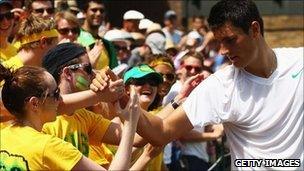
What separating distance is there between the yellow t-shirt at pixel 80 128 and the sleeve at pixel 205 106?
62 centimetres

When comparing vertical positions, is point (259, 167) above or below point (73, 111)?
below

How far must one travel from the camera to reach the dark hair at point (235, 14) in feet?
13.9

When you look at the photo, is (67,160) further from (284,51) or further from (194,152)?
(194,152)

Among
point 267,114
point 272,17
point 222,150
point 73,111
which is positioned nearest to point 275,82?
point 267,114

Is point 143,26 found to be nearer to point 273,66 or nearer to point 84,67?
point 84,67

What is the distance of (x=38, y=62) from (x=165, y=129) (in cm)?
197

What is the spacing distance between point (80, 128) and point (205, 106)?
78 centimetres

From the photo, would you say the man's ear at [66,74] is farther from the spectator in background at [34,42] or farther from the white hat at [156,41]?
the white hat at [156,41]

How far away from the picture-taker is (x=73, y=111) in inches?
171

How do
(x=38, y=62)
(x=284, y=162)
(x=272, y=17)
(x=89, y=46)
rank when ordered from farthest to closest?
(x=272, y=17) < (x=89, y=46) < (x=38, y=62) < (x=284, y=162)

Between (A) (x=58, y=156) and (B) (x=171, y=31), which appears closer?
(A) (x=58, y=156)

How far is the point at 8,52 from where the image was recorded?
667 centimetres

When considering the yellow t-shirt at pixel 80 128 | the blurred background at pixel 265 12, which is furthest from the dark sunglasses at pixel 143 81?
the blurred background at pixel 265 12

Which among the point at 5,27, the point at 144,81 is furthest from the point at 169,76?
the point at 5,27
